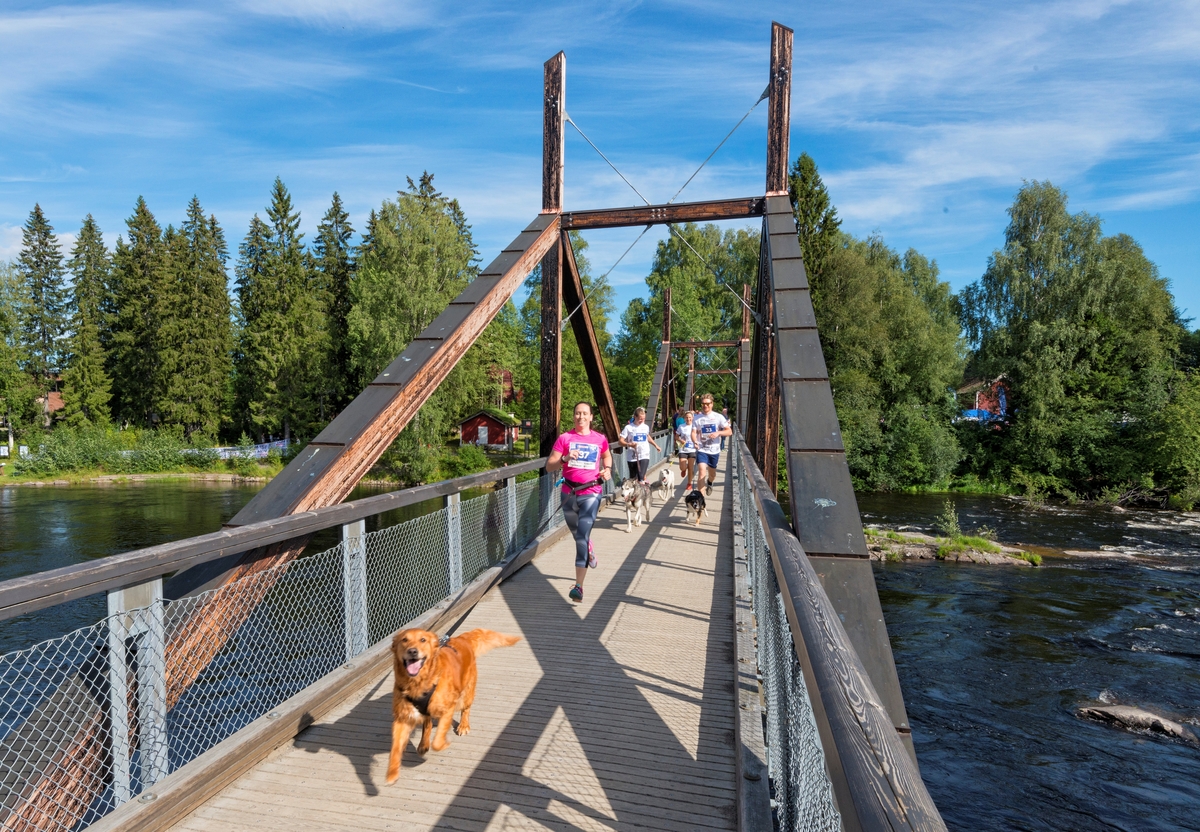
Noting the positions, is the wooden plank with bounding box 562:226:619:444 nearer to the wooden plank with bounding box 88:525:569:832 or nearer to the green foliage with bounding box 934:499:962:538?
the wooden plank with bounding box 88:525:569:832

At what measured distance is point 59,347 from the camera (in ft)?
146

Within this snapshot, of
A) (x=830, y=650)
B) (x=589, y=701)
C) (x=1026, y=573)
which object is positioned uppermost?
(x=830, y=650)

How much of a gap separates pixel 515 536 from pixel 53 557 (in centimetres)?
1759

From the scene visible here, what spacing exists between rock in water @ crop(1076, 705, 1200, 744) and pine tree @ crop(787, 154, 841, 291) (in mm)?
26014

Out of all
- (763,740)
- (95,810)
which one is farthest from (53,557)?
(763,740)

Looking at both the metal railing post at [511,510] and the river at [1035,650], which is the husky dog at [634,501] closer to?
the metal railing post at [511,510]

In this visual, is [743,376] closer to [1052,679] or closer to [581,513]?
[1052,679]

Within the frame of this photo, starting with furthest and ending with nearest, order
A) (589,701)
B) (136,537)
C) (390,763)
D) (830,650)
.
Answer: (136,537) < (589,701) < (390,763) < (830,650)

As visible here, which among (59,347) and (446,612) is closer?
(446,612)

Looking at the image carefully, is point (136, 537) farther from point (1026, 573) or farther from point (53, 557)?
point (1026, 573)

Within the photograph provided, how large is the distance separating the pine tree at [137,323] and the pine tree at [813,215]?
3474 centimetres

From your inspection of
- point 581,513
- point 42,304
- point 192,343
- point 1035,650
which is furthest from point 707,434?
point 42,304

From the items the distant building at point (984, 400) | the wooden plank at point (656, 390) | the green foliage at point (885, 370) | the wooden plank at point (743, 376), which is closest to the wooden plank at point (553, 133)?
the wooden plank at point (656, 390)

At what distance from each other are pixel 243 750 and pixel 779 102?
687 centimetres
